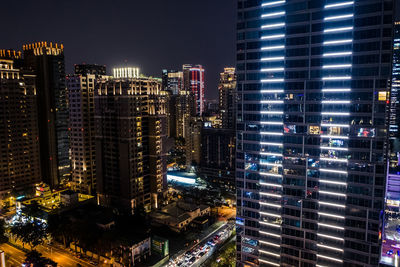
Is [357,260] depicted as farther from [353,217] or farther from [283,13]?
[283,13]

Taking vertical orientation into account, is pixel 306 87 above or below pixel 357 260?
above

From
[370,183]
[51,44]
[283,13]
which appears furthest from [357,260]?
[51,44]

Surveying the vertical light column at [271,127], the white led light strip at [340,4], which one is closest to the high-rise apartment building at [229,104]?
the vertical light column at [271,127]

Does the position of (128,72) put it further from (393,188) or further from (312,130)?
(393,188)

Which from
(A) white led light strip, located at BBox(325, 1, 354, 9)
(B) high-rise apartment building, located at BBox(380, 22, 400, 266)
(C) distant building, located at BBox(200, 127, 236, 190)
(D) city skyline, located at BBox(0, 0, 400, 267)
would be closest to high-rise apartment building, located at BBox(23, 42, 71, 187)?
(D) city skyline, located at BBox(0, 0, 400, 267)

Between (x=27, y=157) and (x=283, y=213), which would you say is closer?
(x=283, y=213)

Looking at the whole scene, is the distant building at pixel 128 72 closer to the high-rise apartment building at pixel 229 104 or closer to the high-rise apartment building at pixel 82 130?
the high-rise apartment building at pixel 82 130
